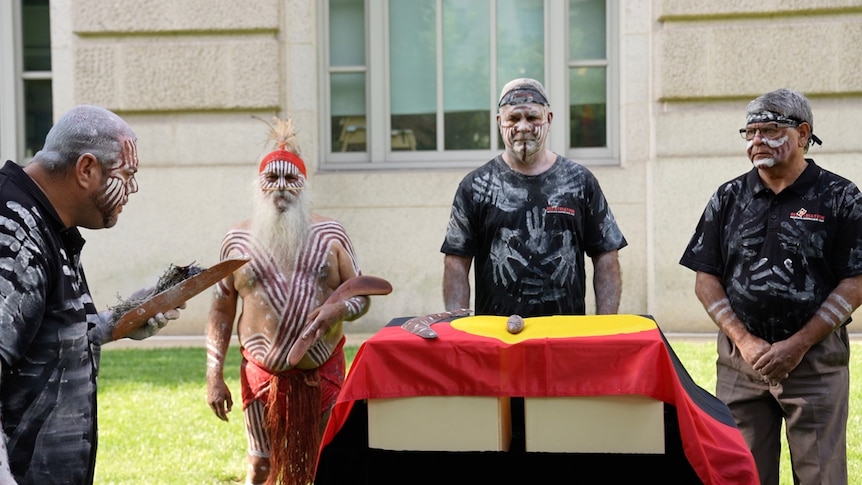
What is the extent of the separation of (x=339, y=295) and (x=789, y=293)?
71.2 inches

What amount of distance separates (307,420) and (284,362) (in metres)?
0.27

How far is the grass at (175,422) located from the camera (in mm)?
5777

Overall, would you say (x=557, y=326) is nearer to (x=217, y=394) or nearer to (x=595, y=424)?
(x=595, y=424)

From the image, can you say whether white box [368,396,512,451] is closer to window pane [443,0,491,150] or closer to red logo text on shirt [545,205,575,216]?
red logo text on shirt [545,205,575,216]

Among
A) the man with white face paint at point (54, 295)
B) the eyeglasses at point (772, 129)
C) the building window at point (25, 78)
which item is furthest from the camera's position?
the building window at point (25, 78)

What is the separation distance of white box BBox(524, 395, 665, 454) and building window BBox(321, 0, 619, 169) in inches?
299

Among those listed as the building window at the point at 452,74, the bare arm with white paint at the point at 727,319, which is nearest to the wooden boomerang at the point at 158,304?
the bare arm with white paint at the point at 727,319

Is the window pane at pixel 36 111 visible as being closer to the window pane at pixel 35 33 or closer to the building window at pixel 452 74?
the window pane at pixel 35 33

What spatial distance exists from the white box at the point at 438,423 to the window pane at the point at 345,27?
26.2 ft

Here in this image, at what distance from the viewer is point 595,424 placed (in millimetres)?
2959

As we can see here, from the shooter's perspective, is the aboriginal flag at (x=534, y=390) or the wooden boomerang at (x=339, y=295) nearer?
the aboriginal flag at (x=534, y=390)

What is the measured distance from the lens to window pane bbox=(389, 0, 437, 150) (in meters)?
10.6

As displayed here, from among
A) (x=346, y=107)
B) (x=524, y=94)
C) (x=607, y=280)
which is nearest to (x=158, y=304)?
(x=524, y=94)

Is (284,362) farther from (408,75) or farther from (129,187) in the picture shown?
(408,75)
